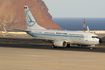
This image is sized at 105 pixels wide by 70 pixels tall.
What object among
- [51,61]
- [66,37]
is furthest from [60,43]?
[51,61]

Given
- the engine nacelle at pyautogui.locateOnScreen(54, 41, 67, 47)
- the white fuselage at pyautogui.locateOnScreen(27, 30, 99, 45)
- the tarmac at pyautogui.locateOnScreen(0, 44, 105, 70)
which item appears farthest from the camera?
the engine nacelle at pyautogui.locateOnScreen(54, 41, 67, 47)

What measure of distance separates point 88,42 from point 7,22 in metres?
157

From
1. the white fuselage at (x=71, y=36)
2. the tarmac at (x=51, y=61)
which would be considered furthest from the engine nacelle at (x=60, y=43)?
the tarmac at (x=51, y=61)

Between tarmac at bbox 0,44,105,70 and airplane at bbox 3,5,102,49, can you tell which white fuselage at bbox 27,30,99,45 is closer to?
airplane at bbox 3,5,102,49

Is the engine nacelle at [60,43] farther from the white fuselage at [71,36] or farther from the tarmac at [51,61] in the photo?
the tarmac at [51,61]

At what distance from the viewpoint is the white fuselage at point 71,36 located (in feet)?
158

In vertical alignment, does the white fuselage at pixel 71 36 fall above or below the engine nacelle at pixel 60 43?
above

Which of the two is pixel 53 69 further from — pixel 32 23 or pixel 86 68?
pixel 32 23

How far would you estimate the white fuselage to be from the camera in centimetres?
4828

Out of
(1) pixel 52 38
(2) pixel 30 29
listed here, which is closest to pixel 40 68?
(1) pixel 52 38

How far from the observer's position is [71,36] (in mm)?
50531

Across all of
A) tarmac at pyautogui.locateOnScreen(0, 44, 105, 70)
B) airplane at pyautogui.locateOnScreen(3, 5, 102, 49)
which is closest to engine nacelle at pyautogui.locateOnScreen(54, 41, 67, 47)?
airplane at pyautogui.locateOnScreen(3, 5, 102, 49)

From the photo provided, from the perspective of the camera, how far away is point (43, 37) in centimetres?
5409

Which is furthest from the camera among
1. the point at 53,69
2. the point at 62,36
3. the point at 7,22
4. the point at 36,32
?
the point at 7,22
